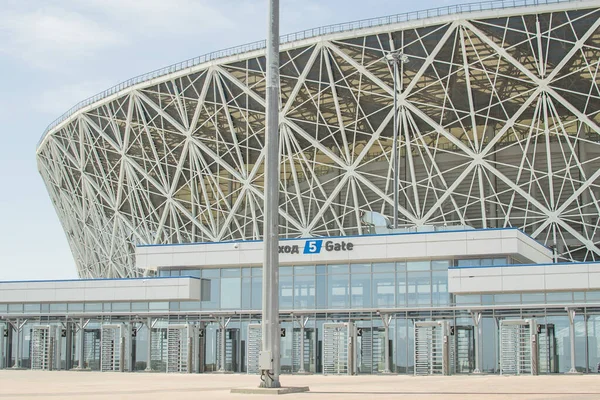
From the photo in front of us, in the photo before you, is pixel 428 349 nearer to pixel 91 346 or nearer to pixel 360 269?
pixel 360 269

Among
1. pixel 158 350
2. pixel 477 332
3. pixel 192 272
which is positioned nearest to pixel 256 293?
pixel 192 272

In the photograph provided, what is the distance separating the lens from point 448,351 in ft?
120

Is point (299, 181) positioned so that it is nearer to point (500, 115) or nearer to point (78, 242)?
point (500, 115)

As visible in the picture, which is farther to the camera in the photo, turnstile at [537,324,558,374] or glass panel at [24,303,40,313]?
glass panel at [24,303,40,313]

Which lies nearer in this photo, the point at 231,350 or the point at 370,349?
the point at 370,349

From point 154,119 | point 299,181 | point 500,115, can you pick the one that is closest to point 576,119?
point 500,115

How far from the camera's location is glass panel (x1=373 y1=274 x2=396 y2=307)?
39.7m

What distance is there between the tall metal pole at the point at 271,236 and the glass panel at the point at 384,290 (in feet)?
56.2

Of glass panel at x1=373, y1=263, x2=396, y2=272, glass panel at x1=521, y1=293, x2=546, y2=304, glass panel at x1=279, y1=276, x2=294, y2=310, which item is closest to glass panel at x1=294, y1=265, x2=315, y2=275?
glass panel at x1=279, y1=276, x2=294, y2=310

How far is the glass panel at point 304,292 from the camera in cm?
4100

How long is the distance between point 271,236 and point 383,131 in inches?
1372

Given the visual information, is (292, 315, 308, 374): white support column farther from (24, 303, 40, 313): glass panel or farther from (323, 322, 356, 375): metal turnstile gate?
(24, 303, 40, 313): glass panel

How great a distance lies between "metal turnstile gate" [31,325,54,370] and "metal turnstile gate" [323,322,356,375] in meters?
13.6

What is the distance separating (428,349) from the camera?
37.3 metres
